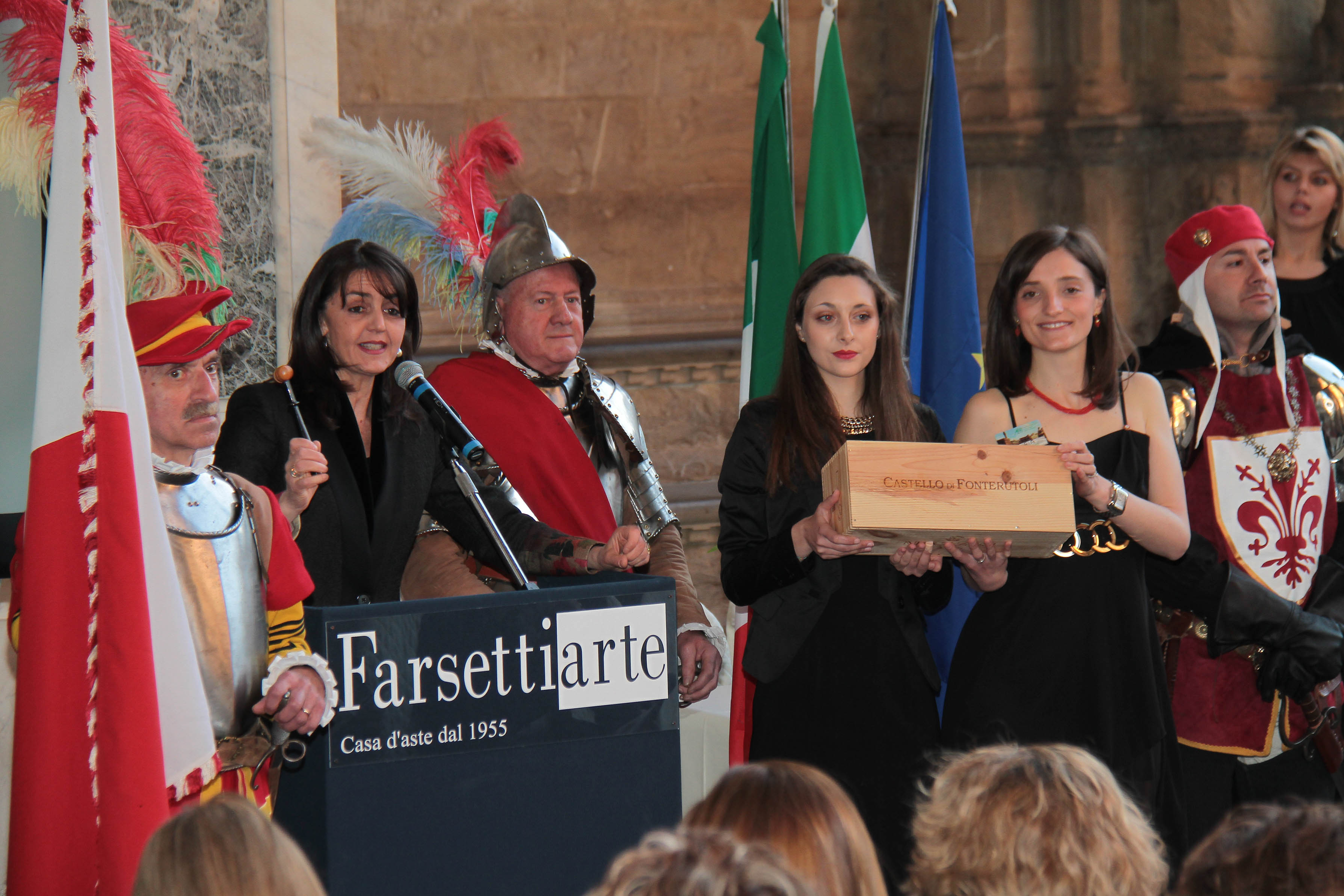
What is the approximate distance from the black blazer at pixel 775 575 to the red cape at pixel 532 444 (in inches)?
20.3

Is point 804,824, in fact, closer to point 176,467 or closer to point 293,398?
point 176,467

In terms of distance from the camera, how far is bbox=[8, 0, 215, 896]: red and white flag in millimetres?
2305

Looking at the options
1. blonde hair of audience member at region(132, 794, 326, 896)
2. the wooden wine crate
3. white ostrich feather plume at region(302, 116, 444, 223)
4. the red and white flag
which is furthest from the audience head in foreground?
white ostrich feather plume at region(302, 116, 444, 223)

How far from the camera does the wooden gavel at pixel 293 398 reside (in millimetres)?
2883

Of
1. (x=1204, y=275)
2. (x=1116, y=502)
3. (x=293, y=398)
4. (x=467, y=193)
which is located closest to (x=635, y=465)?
(x=467, y=193)

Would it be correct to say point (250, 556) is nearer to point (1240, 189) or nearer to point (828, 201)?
point (828, 201)

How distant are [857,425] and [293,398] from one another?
1208 mm

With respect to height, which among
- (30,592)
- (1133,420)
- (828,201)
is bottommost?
(30,592)

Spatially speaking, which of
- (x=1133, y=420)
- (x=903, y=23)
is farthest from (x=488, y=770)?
(x=903, y=23)

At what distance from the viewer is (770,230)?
436cm

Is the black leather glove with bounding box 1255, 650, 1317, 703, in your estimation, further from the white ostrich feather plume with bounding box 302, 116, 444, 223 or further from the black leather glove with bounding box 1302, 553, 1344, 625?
the white ostrich feather plume with bounding box 302, 116, 444, 223

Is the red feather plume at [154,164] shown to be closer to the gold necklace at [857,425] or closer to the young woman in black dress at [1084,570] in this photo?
the gold necklace at [857,425]

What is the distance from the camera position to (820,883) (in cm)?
163

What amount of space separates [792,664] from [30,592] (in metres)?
1.47
